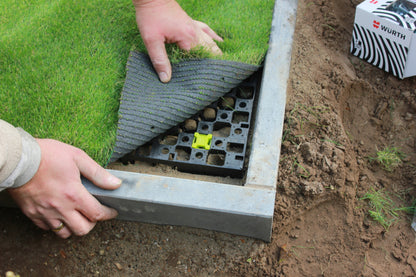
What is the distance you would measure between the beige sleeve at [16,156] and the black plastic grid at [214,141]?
604mm

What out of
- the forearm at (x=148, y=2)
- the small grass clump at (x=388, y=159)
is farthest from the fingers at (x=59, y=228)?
the small grass clump at (x=388, y=159)

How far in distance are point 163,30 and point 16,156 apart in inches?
45.2

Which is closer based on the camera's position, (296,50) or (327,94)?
(327,94)

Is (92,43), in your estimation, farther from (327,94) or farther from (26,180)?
(327,94)

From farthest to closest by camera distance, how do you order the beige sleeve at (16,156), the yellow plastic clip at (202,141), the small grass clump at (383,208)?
1. the yellow plastic clip at (202,141)
2. the small grass clump at (383,208)
3. the beige sleeve at (16,156)

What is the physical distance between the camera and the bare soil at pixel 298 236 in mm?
2014

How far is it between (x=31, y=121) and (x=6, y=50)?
0.68 m

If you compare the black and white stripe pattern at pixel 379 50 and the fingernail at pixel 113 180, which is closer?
the fingernail at pixel 113 180

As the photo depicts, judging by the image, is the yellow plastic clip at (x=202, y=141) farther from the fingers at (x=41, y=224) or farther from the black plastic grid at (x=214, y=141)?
the fingers at (x=41, y=224)

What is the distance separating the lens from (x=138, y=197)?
192 centimetres

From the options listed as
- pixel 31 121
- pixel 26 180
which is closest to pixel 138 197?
pixel 26 180

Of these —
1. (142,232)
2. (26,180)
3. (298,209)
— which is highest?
(26,180)

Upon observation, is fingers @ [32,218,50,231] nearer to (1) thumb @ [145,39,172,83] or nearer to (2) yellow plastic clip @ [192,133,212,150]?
(2) yellow plastic clip @ [192,133,212,150]

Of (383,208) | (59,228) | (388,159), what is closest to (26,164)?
(59,228)
